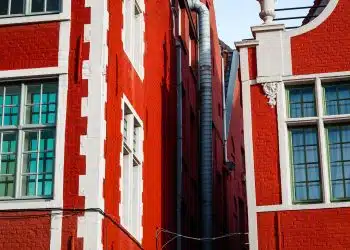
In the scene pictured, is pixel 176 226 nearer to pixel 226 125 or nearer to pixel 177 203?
pixel 177 203

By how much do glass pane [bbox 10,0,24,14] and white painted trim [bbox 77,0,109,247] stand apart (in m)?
1.25

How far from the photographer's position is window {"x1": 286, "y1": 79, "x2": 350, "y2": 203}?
624 inches

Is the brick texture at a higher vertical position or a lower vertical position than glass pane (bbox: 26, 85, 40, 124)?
lower

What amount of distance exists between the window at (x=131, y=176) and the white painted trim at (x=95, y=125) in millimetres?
1648

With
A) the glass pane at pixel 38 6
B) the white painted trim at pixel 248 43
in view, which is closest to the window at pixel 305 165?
the white painted trim at pixel 248 43

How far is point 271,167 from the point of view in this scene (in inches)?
635

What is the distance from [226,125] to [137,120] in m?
13.3

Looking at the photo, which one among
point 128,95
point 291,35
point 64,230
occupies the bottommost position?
point 64,230

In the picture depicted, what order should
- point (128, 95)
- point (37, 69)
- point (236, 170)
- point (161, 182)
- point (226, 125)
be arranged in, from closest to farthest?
point (37, 69) < point (128, 95) < point (161, 182) < point (226, 125) < point (236, 170)

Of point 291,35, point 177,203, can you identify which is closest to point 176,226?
point 177,203

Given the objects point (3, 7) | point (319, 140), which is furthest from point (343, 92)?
point (3, 7)

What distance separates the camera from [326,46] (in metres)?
16.7

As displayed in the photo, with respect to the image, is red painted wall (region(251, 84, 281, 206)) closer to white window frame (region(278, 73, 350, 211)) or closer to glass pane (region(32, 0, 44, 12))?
white window frame (region(278, 73, 350, 211))

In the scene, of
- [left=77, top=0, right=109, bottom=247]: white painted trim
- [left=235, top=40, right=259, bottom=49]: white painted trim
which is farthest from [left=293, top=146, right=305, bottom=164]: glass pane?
[left=77, top=0, right=109, bottom=247]: white painted trim
